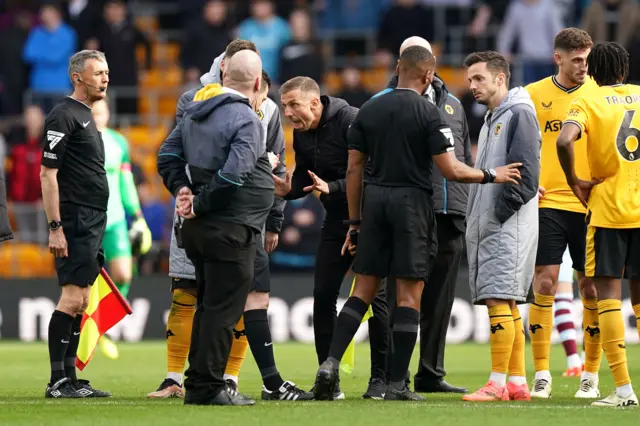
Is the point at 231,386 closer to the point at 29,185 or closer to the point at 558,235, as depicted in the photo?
the point at 558,235

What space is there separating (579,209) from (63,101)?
3.88 meters

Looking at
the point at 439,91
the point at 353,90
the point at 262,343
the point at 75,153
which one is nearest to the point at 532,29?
the point at 353,90

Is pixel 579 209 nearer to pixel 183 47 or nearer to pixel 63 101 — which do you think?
pixel 63 101

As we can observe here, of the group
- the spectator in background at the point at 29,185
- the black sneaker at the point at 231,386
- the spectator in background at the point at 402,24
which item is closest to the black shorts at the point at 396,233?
the black sneaker at the point at 231,386

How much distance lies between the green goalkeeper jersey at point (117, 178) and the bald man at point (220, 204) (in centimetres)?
445

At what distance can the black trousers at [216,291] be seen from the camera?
28.6 feet

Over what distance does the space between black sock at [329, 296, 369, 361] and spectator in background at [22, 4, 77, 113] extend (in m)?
12.8

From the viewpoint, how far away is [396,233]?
30.6 feet

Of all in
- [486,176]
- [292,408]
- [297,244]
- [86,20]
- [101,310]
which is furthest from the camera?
[86,20]

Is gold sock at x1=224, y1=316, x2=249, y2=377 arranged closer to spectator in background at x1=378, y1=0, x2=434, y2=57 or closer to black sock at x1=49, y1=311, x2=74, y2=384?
black sock at x1=49, y1=311, x2=74, y2=384

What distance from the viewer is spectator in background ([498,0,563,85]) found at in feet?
68.4

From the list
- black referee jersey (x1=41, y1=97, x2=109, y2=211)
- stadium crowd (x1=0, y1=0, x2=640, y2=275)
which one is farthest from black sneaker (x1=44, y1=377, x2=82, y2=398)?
stadium crowd (x1=0, y1=0, x2=640, y2=275)

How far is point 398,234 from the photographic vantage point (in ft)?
30.6

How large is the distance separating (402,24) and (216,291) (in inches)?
520
